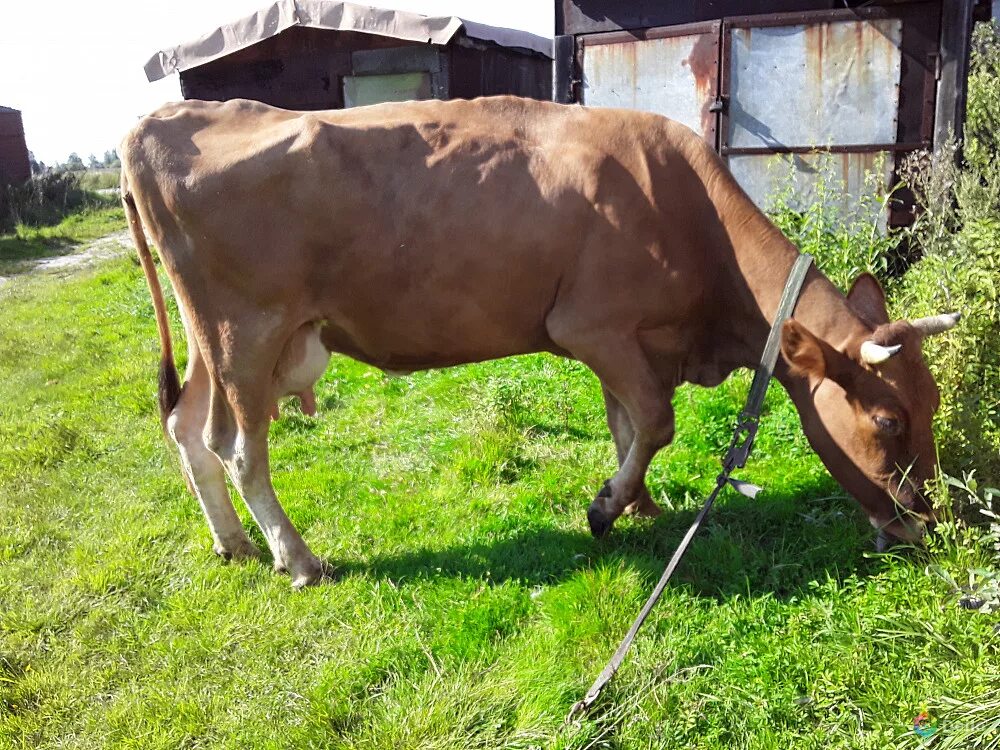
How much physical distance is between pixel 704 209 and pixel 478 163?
1097 mm

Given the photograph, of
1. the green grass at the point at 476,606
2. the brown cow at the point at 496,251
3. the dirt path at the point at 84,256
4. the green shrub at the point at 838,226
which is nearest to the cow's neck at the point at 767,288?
the brown cow at the point at 496,251

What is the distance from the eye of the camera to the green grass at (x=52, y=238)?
56.2ft

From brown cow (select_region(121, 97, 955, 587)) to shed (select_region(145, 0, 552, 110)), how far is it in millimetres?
7551

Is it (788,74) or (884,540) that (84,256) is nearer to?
(788,74)

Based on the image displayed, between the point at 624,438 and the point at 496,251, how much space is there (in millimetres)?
1407

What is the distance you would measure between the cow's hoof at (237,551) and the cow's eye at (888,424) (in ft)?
10.4

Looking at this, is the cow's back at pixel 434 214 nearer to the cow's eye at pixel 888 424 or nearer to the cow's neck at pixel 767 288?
the cow's neck at pixel 767 288

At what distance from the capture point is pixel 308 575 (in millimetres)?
4086

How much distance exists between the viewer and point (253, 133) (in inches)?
152

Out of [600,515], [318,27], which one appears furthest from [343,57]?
[600,515]

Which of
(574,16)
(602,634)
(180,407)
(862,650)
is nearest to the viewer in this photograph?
(862,650)

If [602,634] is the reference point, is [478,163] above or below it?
above

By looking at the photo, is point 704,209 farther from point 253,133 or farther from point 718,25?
point 718,25

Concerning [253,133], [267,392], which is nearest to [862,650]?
[267,392]
